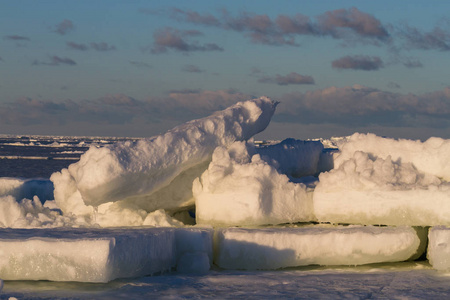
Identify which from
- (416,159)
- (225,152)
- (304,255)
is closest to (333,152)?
(416,159)

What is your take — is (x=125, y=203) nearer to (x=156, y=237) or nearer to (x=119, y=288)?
(x=156, y=237)

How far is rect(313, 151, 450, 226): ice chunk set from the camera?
729 cm

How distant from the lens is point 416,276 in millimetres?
6145

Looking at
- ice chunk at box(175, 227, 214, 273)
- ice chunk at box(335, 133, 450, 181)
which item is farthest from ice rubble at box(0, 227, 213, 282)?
ice chunk at box(335, 133, 450, 181)

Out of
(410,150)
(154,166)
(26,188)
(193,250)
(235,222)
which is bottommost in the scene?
(193,250)

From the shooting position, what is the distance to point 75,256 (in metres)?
5.56

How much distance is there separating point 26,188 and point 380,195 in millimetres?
6817

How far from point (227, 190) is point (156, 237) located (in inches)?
73.4

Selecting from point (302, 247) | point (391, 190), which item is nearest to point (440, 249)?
point (391, 190)

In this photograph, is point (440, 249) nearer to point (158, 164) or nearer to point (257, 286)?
point (257, 286)

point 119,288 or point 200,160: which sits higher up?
point 200,160

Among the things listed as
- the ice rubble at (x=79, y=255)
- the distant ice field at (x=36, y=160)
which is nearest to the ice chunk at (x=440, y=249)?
the ice rubble at (x=79, y=255)

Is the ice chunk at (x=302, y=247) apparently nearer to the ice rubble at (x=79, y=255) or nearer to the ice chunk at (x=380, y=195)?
the ice chunk at (x=380, y=195)

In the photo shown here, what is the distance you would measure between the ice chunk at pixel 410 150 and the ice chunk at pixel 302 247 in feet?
4.91
